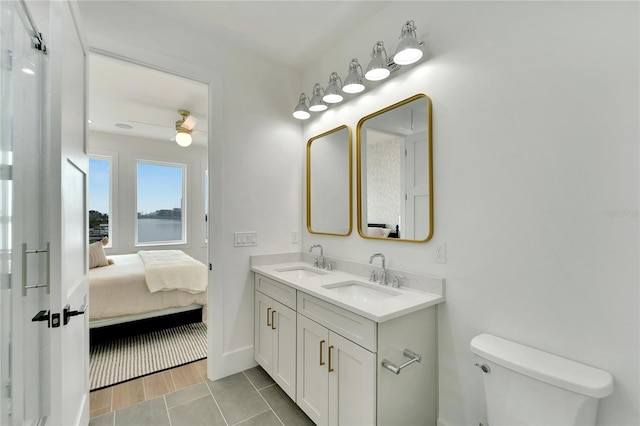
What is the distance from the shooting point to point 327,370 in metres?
1.56

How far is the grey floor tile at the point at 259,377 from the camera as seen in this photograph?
215 cm

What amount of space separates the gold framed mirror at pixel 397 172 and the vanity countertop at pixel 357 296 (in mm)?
328

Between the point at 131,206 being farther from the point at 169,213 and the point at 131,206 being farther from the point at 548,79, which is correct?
the point at 548,79

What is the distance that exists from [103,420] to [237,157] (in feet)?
6.45

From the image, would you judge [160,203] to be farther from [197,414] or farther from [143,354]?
[197,414]

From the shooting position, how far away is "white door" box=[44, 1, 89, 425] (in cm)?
106

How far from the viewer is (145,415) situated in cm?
182

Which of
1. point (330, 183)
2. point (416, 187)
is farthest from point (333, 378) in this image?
point (330, 183)

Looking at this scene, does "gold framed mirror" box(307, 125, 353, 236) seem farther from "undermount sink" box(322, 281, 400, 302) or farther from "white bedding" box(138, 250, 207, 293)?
"white bedding" box(138, 250, 207, 293)

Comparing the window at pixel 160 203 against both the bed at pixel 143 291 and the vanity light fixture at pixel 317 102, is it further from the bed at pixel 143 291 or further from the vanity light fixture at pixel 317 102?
the vanity light fixture at pixel 317 102

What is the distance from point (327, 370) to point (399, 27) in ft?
6.98

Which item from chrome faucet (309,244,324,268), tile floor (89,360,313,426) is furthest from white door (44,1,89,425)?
chrome faucet (309,244,324,268)

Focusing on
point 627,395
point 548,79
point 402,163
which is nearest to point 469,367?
point 627,395

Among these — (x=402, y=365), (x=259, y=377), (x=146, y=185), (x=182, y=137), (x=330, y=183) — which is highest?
(x=182, y=137)
